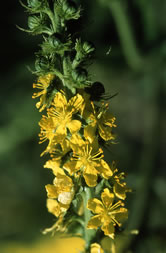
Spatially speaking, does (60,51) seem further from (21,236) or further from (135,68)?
(21,236)

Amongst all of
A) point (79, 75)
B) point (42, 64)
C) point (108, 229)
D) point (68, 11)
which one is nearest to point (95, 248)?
point (108, 229)

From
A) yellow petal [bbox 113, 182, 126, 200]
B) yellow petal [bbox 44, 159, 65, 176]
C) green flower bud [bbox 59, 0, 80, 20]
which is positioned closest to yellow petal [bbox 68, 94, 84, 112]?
yellow petal [bbox 44, 159, 65, 176]

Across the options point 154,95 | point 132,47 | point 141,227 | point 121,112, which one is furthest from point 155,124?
point 121,112

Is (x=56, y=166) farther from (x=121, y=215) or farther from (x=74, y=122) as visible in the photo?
(x=121, y=215)

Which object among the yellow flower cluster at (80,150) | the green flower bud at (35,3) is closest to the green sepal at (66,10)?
the green flower bud at (35,3)

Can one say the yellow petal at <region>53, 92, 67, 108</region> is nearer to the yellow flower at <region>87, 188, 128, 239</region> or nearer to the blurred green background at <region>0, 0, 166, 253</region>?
the yellow flower at <region>87, 188, 128, 239</region>

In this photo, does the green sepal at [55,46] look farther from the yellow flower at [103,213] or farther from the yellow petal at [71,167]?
the yellow flower at [103,213]

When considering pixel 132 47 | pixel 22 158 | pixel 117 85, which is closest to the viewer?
pixel 132 47
